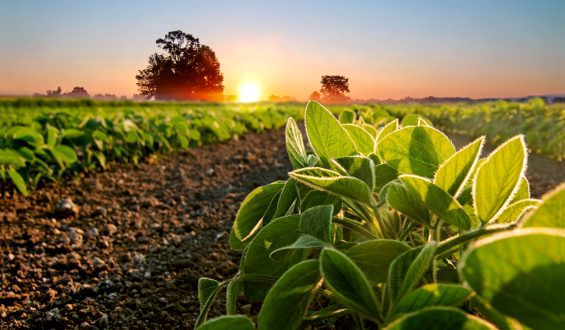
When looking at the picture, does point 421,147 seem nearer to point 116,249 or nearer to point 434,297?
point 434,297

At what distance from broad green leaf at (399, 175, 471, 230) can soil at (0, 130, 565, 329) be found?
1509 mm

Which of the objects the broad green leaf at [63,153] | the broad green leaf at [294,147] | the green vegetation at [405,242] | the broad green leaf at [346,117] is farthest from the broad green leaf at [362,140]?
the broad green leaf at [63,153]

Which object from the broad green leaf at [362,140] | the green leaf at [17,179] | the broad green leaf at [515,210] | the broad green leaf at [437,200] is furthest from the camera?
the green leaf at [17,179]

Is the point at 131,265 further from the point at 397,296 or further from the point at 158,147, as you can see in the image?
the point at 158,147

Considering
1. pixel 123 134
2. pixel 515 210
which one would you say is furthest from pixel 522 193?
pixel 123 134

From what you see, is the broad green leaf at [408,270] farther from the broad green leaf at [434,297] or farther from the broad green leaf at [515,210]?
the broad green leaf at [515,210]

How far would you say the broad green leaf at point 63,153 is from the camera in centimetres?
436

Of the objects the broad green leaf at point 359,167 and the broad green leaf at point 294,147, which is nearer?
the broad green leaf at point 359,167

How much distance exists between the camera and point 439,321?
51cm

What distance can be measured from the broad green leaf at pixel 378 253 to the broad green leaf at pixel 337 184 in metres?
0.09

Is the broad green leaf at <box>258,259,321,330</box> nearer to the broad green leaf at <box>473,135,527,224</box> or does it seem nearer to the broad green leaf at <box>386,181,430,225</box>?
the broad green leaf at <box>386,181,430,225</box>

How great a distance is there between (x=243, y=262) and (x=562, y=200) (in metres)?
0.68

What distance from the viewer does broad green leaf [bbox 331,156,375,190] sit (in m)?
0.89

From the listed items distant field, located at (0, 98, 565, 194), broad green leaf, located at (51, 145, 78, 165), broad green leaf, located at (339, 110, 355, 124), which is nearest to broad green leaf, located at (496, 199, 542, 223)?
distant field, located at (0, 98, 565, 194)
